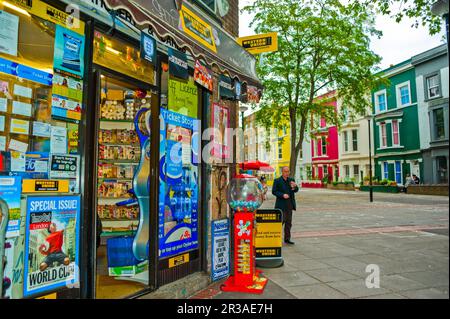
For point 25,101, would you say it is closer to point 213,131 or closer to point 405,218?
point 213,131

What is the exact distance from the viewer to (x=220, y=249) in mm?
4891

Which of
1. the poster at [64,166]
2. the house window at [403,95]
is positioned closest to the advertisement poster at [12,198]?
the poster at [64,166]

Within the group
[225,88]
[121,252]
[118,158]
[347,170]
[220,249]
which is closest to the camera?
[121,252]

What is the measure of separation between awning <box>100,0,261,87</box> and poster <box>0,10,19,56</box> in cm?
90

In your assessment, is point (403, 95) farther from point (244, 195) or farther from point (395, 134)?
point (244, 195)

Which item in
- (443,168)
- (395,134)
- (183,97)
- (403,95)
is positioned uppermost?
(403,95)

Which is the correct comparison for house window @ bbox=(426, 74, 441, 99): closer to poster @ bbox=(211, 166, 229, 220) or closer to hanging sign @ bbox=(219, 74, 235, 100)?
hanging sign @ bbox=(219, 74, 235, 100)

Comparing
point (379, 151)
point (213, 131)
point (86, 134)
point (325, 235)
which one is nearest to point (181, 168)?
point (213, 131)

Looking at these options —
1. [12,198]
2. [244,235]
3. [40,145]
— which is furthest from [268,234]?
[12,198]

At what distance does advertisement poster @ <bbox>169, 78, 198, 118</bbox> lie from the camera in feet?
15.6

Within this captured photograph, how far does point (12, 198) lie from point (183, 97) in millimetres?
2818

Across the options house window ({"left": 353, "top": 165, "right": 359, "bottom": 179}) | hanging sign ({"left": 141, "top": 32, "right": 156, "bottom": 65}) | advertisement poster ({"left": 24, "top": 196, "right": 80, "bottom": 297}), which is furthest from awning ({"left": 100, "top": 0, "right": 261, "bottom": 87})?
house window ({"left": 353, "top": 165, "right": 359, "bottom": 179})

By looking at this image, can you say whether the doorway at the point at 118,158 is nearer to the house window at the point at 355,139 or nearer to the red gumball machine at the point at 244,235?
the red gumball machine at the point at 244,235

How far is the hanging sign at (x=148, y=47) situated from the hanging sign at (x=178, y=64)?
0.42 m
